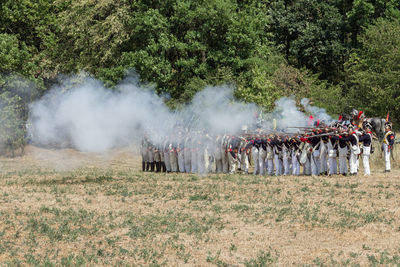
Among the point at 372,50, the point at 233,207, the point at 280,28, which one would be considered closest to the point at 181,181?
the point at 233,207

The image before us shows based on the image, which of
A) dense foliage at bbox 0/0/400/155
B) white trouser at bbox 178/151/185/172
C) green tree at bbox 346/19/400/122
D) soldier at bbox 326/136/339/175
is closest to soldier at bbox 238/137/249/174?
white trouser at bbox 178/151/185/172

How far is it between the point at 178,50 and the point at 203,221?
2567cm

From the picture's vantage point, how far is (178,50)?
134 feet

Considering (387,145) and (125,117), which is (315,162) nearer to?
(387,145)

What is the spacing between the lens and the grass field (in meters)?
13.2

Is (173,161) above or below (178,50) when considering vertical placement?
below

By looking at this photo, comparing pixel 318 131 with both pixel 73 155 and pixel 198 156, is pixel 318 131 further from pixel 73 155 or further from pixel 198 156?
pixel 73 155

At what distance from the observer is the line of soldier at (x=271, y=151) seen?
2475cm

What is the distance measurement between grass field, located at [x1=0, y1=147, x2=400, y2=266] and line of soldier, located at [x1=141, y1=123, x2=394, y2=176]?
108 centimetres

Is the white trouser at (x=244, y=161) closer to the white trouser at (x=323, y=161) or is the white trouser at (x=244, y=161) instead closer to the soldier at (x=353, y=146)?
the white trouser at (x=323, y=161)

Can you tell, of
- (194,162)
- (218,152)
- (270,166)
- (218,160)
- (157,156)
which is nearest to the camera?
(270,166)

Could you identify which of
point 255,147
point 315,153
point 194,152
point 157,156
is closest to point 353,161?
point 315,153

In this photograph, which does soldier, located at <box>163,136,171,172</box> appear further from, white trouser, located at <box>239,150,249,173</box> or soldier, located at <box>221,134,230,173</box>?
white trouser, located at <box>239,150,249,173</box>

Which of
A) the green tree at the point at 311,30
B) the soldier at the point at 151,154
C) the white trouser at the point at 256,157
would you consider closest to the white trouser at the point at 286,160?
the white trouser at the point at 256,157
